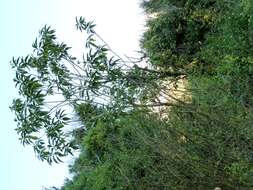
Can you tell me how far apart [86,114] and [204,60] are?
4727 millimetres

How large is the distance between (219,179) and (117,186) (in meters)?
2.24

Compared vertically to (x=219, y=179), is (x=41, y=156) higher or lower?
higher

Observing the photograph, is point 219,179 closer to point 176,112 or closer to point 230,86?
point 176,112

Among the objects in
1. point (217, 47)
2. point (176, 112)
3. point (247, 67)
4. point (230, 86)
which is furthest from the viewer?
point (217, 47)

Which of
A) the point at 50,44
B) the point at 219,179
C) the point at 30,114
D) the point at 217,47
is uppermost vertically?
the point at 217,47

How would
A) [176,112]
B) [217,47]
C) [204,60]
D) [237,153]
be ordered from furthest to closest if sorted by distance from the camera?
[204,60] → [217,47] → [176,112] → [237,153]

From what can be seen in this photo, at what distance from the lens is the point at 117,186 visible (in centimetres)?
736

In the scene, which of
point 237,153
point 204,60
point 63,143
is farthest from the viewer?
point 204,60

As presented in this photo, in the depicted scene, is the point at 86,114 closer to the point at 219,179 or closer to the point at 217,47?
the point at 219,179

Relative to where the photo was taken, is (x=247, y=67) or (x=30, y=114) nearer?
(x=30, y=114)

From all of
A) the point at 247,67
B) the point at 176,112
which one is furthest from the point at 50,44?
the point at 247,67

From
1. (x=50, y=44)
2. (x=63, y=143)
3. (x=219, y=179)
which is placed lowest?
(x=219, y=179)

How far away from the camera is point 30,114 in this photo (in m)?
5.01

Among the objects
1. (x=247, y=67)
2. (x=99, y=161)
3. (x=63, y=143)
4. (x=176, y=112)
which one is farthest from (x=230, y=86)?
(x=99, y=161)
